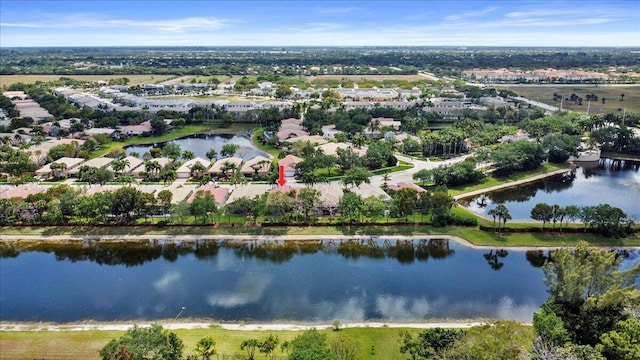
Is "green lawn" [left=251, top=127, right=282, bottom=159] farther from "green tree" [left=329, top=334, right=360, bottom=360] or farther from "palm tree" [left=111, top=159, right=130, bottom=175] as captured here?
"green tree" [left=329, top=334, right=360, bottom=360]

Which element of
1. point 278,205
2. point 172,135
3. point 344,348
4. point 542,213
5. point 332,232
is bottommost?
point 332,232

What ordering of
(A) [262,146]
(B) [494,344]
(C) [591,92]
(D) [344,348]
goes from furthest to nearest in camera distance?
(C) [591,92]
(A) [262,146]
(D) [344,348]
(B) [494,344]

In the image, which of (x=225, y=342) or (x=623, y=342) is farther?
(x=225, y=342)

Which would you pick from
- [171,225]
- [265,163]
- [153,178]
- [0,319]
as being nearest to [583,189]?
[265,163]

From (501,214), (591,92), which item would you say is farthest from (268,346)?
(591,92)

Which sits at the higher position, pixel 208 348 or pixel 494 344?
pixel 494 344

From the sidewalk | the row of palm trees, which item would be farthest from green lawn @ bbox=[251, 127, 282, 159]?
the row of palm trees

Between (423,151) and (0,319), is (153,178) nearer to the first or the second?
(0,319)

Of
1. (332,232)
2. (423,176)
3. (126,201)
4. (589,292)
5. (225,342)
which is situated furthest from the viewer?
(423,176)

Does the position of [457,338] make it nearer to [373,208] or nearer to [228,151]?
[373,208]
